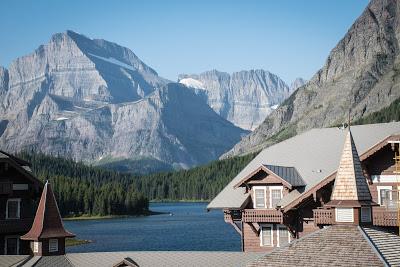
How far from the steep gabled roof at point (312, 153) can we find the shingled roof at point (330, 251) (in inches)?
568

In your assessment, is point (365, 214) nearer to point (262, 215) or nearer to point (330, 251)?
point (330, 251)

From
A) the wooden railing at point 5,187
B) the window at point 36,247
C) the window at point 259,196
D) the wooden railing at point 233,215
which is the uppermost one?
the wooden railing at point 5,187

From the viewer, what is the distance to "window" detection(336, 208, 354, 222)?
30500 mm

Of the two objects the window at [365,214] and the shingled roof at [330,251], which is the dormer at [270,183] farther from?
the shingled roof at [330,251]

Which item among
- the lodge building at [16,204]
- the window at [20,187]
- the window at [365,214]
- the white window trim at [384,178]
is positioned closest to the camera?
the window at [365,214]

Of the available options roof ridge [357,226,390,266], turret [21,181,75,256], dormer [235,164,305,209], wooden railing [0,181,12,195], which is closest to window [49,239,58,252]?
turret [21,181,75,256]

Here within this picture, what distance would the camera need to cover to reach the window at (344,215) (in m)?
30.5

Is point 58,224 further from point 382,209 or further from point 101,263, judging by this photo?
point 382,209

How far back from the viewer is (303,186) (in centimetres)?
4597

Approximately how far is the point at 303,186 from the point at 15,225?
2359 centimetres

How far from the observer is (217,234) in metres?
122

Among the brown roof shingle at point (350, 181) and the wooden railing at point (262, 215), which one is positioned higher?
the brown roof shingle at point (350, 181)

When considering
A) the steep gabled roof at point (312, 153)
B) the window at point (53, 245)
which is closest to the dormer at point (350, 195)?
the steep gabled roof at point (312, 153)

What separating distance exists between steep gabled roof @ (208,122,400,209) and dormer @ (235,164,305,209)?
0.79m
